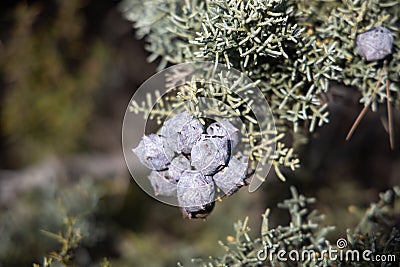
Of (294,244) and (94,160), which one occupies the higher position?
(294,244)

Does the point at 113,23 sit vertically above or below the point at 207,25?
below

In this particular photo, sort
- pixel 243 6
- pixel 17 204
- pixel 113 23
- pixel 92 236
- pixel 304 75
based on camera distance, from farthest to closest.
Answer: pixel 113 23, pixel 17 204, pixel 92 236, pixel 304 75, pixel 243 6

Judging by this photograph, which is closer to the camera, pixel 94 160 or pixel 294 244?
pixel 294 244

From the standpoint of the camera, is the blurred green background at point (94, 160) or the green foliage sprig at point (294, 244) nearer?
the green foliage sprig at point (294, 244)

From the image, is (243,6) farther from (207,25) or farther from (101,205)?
(101,205)

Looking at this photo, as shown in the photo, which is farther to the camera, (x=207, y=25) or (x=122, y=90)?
(x=122, y=90)

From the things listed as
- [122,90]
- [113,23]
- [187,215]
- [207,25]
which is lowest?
[122,90]

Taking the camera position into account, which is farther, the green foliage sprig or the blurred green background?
the blurred green background

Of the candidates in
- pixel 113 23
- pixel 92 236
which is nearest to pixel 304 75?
pixel 92 236
